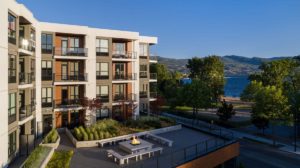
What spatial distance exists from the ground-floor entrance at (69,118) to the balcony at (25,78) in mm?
7188

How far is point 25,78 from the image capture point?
953 inches

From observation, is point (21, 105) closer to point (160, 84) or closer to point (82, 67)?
point (82, 67)

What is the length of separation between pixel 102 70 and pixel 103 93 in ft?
9.84

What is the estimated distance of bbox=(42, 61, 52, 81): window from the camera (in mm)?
30109

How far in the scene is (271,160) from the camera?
98.5 feet

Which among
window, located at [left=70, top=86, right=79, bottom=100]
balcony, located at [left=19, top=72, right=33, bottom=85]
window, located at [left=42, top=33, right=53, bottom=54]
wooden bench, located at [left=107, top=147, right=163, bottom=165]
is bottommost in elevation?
wooden bench, located at [left=107, top=147, right=163, bottom=165]

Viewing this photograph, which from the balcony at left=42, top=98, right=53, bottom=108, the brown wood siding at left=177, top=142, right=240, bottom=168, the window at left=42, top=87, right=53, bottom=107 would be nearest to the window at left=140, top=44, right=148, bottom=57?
the window at left=42, top=87, right=53, bottom=107

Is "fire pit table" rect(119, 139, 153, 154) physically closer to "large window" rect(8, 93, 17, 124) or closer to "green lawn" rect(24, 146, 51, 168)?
"green lawn" rect(24, 146, 51, 168)

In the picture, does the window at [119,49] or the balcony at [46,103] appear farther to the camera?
the window at [119,49]

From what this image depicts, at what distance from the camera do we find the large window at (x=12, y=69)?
19484 mm

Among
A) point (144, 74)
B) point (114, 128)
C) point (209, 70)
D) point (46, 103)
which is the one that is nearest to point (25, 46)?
point (46, 103)

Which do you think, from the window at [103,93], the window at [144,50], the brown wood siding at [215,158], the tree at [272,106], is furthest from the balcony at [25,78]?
the tree at [272,106]

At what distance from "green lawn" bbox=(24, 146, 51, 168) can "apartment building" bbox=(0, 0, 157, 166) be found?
267cm

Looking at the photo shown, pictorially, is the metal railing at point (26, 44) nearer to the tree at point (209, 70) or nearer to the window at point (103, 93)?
the window at point (103, 93)
